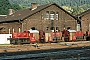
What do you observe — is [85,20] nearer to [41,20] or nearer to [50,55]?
[41,20]

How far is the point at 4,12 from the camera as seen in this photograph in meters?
122

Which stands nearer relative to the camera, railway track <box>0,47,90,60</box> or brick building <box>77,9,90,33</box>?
railway track <box>0,47,90,60</box>

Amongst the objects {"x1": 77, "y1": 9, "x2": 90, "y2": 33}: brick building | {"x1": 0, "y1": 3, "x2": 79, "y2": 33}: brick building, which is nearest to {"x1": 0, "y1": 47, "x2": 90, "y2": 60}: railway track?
{"x1": 0, "y1": 3, "x2": 79, "y2": 33}: brick building

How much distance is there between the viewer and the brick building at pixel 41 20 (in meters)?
50.3

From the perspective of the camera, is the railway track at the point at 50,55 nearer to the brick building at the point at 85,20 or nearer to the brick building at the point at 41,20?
the brick building at the point at 41,20

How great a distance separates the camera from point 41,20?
52344 millimetres

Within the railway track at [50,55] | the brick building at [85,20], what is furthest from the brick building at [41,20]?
the railway track at [50,55]

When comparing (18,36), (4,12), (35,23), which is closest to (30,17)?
(35,23)

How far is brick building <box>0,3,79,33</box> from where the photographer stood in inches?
1980

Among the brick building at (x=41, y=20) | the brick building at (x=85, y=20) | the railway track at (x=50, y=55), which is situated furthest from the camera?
the brick building at (x=85, y=20)

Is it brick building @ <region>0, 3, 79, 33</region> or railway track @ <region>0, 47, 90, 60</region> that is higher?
brick building @ <region>0, 3, 79, 33</region>

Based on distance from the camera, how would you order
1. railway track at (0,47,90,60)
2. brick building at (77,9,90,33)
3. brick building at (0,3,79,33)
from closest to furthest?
1. railway track at (0,47,90,60)
2. brick building at (0,3,79,33)
3. brick building at (77,9,90,33)

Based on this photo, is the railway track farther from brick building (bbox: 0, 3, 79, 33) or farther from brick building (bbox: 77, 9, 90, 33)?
brick building (bbox: 77, 9, 90, 33)

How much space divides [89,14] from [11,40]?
1063 inches
